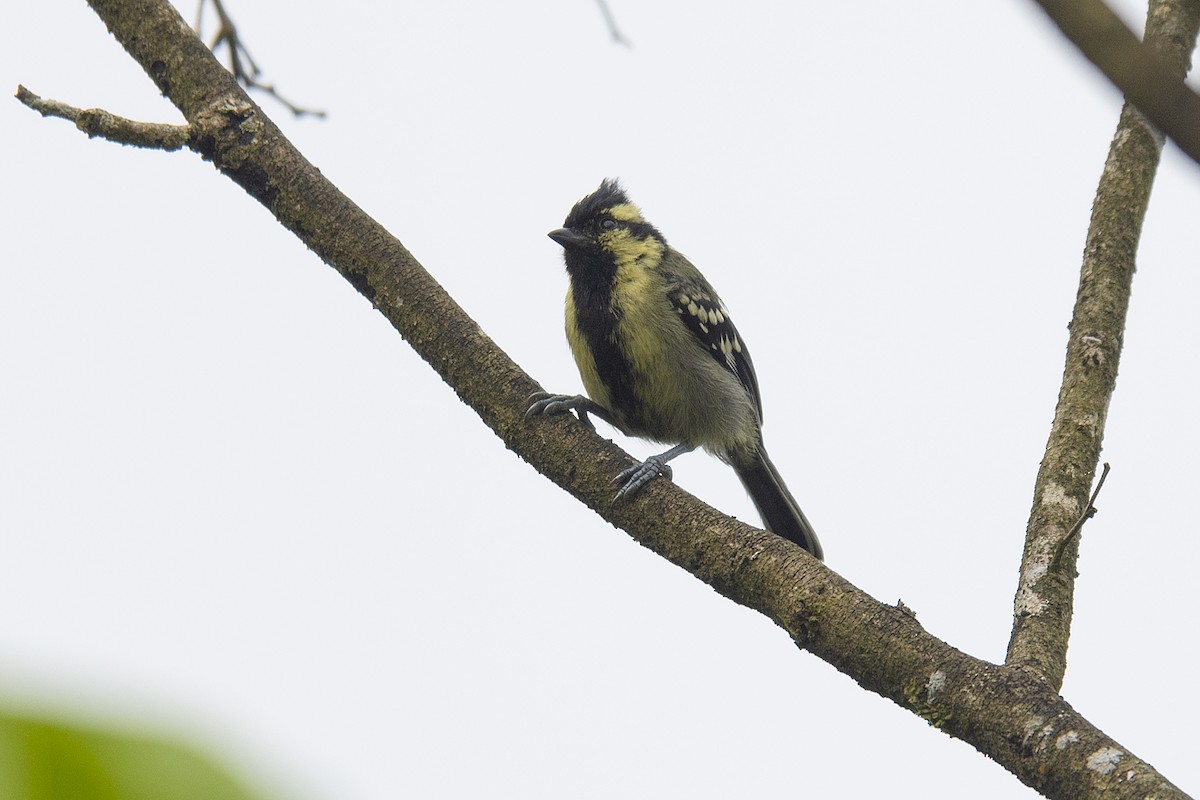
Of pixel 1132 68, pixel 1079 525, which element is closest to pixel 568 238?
pixel 1079 525

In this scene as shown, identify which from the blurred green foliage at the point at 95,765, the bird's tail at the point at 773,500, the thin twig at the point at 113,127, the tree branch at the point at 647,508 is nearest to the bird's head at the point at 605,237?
the bird's tail at the point at 773,500

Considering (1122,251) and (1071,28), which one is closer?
(1071,28)

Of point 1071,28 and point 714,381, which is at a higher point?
point 714,381

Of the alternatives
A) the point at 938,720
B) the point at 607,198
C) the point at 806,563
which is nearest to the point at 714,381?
the point at 607,198

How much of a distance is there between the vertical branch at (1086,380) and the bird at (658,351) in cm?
170

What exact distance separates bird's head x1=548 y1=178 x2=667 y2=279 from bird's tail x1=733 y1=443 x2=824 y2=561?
1016mm

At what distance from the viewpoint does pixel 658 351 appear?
4941 millimetres

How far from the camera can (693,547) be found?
9.72ft

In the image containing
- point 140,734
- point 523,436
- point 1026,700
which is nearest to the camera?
point 140,734

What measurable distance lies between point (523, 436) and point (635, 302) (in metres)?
1.81

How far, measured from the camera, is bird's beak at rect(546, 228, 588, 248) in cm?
535

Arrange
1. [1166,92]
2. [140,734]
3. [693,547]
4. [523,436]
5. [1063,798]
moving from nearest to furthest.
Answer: [140,734] → [1166,92] → [1063,798] → [693,547] → [523,436]

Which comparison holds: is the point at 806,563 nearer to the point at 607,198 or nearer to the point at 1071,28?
the point at 1071,28

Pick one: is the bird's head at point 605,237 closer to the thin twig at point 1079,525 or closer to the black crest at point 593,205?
the black crest at point 593,205
